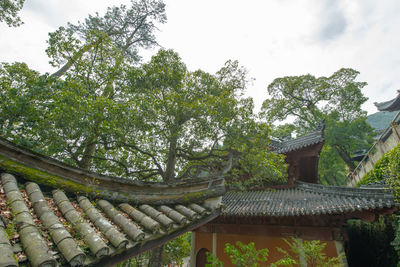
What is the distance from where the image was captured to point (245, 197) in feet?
29.3

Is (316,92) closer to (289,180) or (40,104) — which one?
(289,180)

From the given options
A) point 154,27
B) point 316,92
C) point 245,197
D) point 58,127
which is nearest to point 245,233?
point 245,197

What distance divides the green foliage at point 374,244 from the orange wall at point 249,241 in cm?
221

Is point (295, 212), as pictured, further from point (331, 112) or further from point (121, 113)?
point (331, 112)

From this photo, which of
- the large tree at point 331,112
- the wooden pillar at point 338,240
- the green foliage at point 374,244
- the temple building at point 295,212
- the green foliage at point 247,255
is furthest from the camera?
the large tree at point 331,112

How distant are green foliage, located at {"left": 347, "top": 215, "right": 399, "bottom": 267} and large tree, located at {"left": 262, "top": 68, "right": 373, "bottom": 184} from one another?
34.0 ft

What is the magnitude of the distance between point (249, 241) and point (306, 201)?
108 inches

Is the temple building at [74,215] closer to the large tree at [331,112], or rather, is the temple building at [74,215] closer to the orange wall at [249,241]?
the orange wall at [249,241]

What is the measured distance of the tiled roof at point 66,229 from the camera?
1.33 metres

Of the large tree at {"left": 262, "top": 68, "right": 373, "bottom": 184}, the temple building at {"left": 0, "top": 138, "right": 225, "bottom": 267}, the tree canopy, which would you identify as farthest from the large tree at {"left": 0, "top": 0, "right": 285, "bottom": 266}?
the large tree at {"left": 262, "top": 68, "right": 373, "bottom": 184}

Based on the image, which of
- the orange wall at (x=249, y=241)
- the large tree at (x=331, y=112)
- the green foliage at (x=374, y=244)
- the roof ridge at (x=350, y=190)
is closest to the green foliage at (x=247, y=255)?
the orange wall at (x=249, y=241)

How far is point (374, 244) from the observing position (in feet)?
24.6

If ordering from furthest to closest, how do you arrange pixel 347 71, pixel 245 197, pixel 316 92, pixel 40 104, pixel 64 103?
pixel 316 92 → pixel 347 71 → pixel 245 197 → pixel 40 104 → pixel 64 103

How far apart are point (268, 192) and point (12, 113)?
9.74 metres
